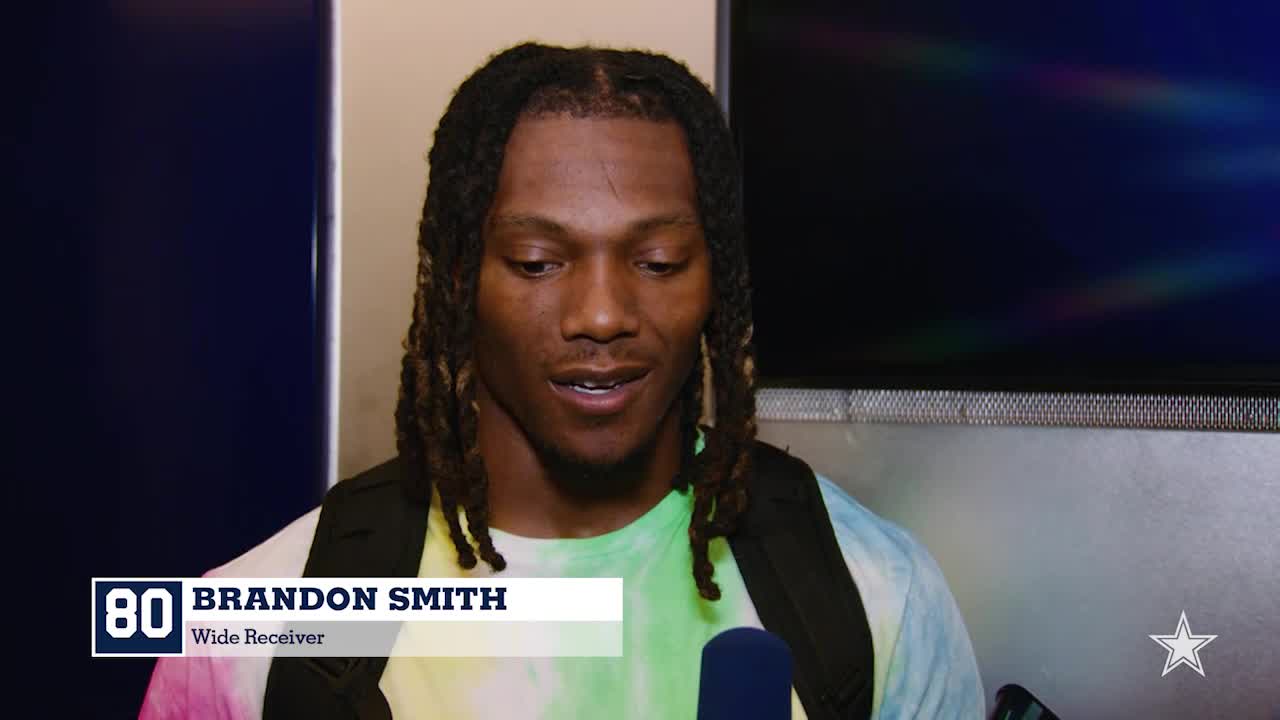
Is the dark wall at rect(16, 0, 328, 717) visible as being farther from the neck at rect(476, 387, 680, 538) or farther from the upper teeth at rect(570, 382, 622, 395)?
the upper teeth at rect(570, 382, 622, 395)

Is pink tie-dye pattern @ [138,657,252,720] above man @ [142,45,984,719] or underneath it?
underneath

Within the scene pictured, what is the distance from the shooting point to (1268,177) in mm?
1272

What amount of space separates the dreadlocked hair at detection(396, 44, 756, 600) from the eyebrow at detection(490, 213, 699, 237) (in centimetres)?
4

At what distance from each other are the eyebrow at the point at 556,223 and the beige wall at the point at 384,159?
27.5 inches

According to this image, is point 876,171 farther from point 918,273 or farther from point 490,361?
point 490,361

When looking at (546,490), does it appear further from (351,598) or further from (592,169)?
(592,169)

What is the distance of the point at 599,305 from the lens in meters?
0.96

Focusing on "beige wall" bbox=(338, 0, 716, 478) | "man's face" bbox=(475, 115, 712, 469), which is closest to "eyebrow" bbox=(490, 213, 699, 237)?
"man's face" bbox=(475, 115, 712, 469)

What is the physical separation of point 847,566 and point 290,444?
0.96 meters

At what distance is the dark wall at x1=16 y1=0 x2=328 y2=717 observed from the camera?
5.17 ft

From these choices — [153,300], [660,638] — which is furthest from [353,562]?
[153,300]

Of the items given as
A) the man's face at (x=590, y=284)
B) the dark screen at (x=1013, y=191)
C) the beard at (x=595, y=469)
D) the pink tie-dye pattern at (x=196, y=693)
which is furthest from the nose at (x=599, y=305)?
the dark screen at (x=1013, y=191)

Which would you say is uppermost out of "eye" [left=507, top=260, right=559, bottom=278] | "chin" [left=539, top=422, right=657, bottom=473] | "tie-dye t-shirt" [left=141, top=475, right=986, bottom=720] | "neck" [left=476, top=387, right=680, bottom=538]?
"eye" [left=507, top=260, right=559, bottom=278]

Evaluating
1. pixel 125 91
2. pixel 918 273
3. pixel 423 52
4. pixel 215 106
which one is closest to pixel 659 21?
pixel 423 52
